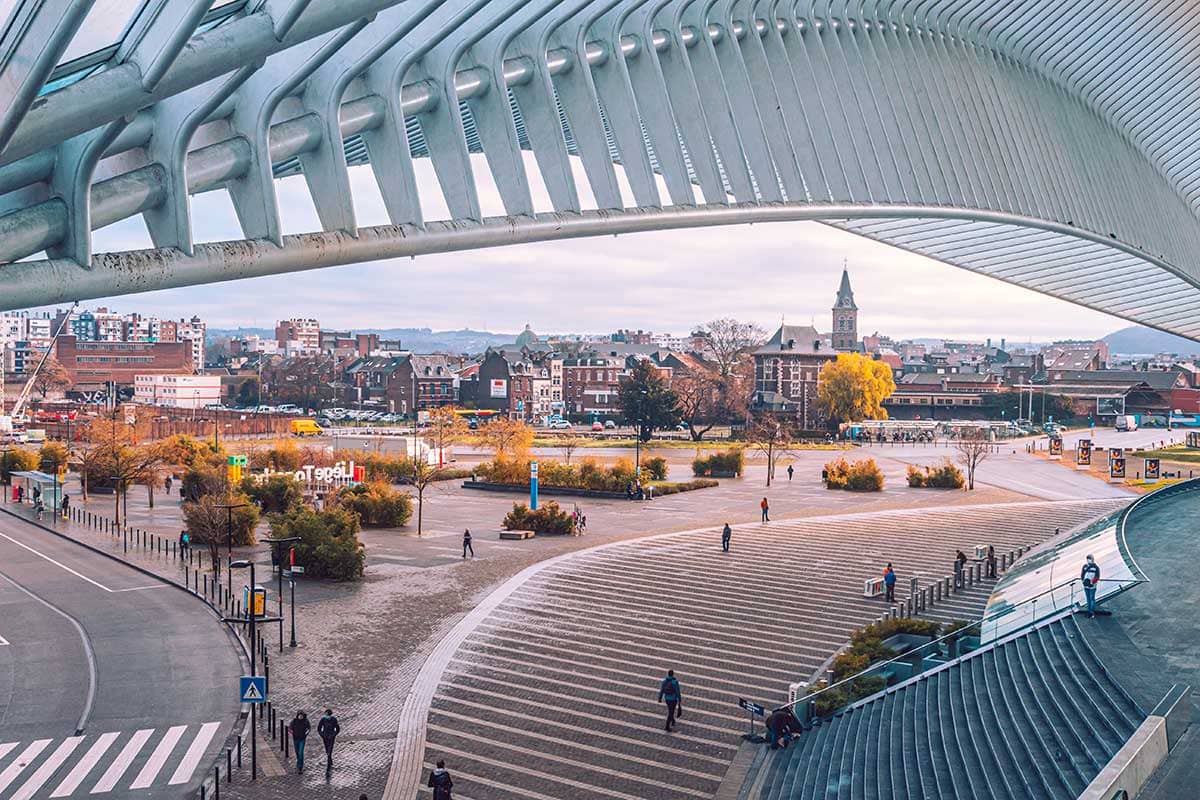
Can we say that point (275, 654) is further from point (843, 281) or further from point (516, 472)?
point (843, 281)

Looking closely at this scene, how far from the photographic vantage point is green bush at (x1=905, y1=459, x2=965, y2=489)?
158 feet

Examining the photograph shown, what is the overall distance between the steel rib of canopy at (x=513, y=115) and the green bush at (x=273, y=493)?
85.0ft

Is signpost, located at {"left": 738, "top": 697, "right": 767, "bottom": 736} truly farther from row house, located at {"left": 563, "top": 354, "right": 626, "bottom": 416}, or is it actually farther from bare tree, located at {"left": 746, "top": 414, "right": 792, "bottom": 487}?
row house, located at {"left": 563, "top": 354, "right": 626, "bottom": 416}

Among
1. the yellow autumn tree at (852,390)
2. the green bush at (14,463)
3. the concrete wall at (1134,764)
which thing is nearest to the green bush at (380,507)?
the green bush at (14,463)

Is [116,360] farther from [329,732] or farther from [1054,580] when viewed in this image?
[1054,580]

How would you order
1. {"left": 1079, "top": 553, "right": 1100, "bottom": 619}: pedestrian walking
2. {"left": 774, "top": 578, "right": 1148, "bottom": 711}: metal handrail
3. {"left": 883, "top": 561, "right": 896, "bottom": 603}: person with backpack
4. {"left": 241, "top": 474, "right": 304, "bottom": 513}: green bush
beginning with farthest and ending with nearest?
{"left": 241, "top": 474, "right": 304, "bottom": 513}: green bush
{"left": 883, "top": 561, "right": 896, "bottom": 603}: person with backpack
{"left": 1079, "top": 553, "right": 1100, "bottom": 619}: pedestrian walking
{"left": 774, "top": 578, "right": 1148, "bottom": 711}: metal handrail

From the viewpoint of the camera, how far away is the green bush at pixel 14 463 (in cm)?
4981

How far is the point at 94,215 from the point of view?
7.36 meters

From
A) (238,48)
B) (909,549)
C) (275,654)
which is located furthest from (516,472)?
(238,48)

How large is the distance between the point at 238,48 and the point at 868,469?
145ft

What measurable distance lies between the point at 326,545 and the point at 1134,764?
67.2 feet

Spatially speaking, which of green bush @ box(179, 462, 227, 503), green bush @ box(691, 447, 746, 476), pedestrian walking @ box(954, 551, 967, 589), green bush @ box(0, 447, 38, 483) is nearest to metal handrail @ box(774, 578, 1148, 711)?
pedestrian walking @ box(954, 551, 967, 589)

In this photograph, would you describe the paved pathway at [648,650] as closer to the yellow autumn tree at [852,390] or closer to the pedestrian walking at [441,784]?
the pedestrian walking at [441,784]

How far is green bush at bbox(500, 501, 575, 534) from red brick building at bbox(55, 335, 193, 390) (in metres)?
99.8
